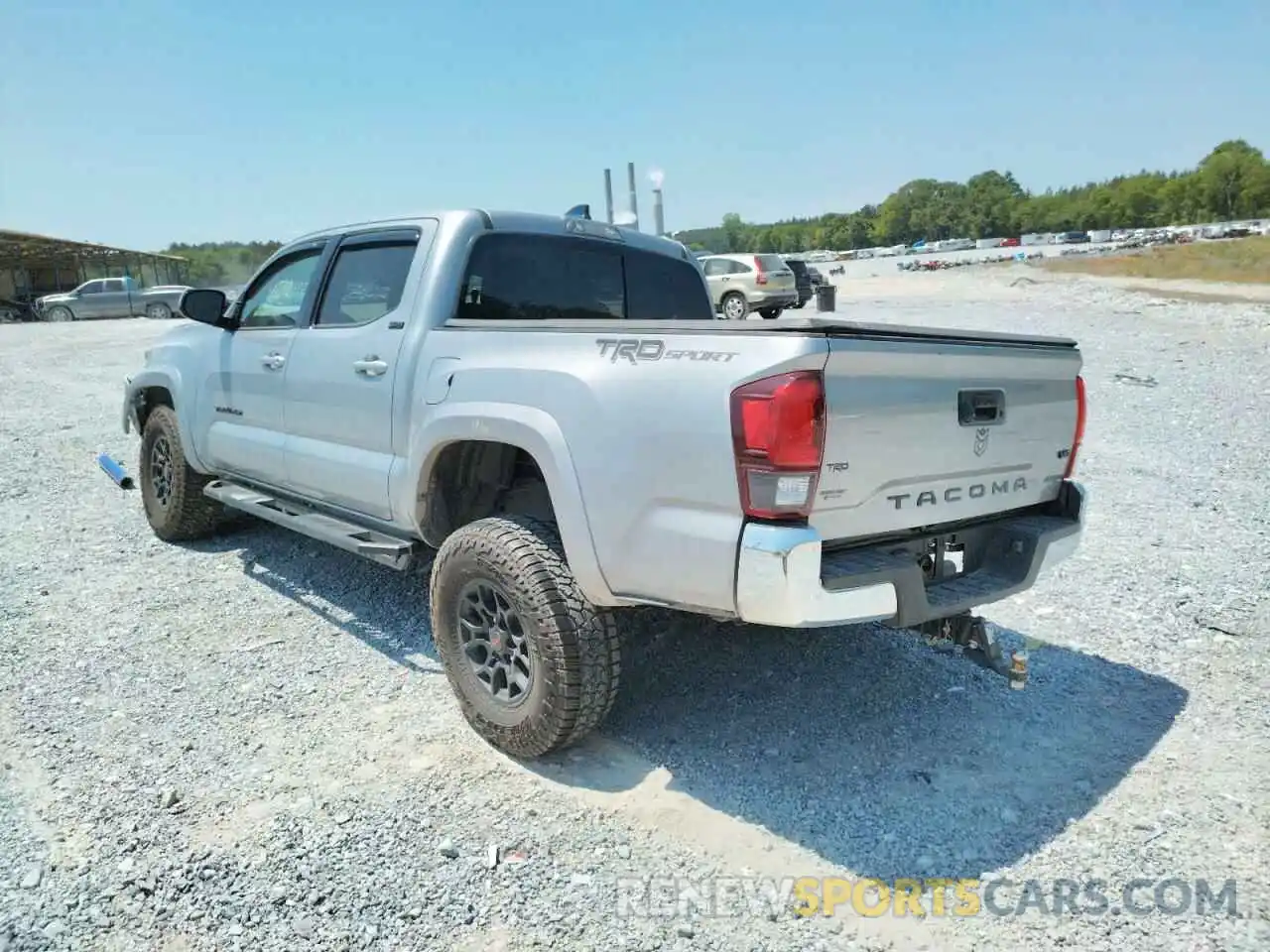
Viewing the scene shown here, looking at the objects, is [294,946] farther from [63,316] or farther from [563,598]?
[63,316]

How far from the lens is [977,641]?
136 inches

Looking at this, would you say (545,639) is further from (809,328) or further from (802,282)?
(802,282)

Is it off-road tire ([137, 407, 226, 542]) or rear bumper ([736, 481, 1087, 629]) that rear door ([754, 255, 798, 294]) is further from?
rear bumper ([736, 481, 1087, 629])

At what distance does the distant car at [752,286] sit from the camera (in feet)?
75.7

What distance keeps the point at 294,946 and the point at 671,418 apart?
5.91 feet

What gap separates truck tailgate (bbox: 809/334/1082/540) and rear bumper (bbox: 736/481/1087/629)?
0.10 metres

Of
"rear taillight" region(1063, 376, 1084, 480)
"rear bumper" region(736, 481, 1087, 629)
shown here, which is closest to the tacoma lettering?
"rear bumper" region(736, 481, 1087, 629)

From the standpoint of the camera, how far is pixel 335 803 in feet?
10.1

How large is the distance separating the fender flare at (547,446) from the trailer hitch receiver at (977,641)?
4.26 feet

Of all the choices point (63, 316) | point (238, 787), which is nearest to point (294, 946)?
point (238, 787)

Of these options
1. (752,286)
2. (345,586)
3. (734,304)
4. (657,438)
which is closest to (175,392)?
(345,586)

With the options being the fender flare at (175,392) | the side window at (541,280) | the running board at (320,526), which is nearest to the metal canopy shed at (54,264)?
the fender flare at (175,392)

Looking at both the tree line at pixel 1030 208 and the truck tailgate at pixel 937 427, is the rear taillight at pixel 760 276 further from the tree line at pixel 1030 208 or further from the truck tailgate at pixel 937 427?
the tree line at pixel 1030 208

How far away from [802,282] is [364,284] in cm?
2237
